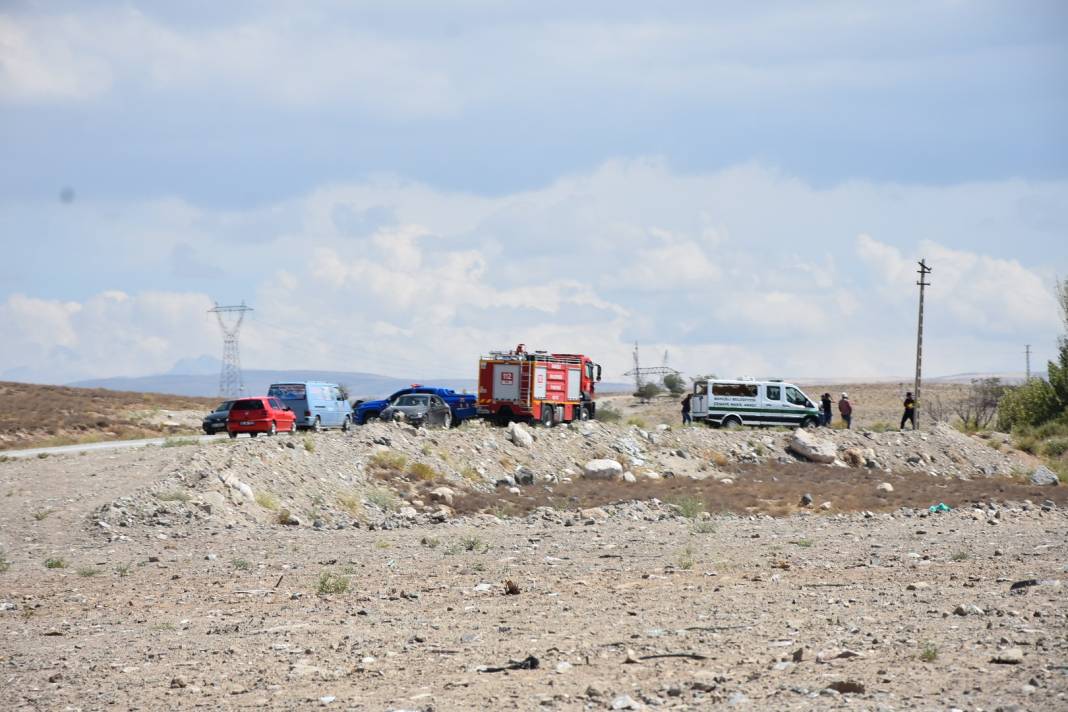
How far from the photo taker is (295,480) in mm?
28078

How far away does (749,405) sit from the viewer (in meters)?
48.9

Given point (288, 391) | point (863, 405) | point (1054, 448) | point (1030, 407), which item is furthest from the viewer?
point (863, 405)

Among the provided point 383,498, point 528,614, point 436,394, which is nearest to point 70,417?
point 436,394

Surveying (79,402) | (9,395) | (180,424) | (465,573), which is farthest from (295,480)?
(9,395)

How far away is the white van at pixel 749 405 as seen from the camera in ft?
160

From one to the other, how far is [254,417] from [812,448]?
68.5 feet

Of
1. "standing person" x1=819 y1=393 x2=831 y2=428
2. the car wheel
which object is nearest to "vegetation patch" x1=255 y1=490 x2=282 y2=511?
the car wheel

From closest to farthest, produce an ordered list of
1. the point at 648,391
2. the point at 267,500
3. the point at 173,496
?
1. the point at 173,496
2. the point at 267,500
3. the point at 648,391

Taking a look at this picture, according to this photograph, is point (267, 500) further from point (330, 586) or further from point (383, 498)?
point (330, 586)

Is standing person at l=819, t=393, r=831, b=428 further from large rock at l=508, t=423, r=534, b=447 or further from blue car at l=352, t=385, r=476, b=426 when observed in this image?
large rock at l=508, t=423, r=534, b=447

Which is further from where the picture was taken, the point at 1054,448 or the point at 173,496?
the point at 1054,448

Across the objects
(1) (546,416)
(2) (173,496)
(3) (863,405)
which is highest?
(3) (863,405)

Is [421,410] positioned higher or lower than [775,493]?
higher

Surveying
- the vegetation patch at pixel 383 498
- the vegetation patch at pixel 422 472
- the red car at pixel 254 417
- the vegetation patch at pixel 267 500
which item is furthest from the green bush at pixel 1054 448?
the vegetation patch at pixel 267 500
